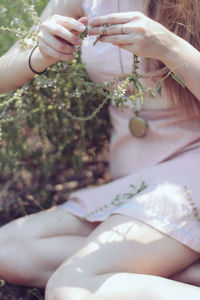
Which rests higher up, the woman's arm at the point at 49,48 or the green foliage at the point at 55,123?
the woman's arm at the point at 49,48

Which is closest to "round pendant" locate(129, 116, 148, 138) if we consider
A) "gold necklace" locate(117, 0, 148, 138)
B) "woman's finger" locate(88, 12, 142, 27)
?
"gold necklace" locate(117, 0, 148, 138)

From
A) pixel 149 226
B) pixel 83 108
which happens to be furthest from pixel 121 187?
pixel 83 108

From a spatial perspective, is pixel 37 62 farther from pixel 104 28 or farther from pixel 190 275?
pixel 190 275

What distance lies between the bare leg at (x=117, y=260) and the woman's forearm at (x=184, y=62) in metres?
0.37

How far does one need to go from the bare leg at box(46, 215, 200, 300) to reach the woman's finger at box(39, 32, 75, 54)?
0.45 meters

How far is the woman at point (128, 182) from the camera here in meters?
0.93

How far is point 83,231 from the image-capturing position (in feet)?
4.17

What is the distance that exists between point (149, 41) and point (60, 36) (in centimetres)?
20

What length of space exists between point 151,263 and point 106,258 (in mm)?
113

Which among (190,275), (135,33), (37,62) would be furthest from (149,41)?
(190,275)

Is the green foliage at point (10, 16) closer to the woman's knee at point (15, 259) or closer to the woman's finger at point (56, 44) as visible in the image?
the woman's finger at point (56, 44)

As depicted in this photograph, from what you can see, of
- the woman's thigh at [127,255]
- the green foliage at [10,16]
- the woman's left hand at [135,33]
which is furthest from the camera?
the green foliage at [10,16]

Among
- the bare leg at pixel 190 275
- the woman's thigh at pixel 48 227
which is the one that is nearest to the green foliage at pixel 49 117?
the woman's thigh at pixel 48 227

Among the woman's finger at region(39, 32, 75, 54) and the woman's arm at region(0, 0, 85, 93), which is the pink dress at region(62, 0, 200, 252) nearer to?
the woman's arm at region(0, 0, 85, 93)
